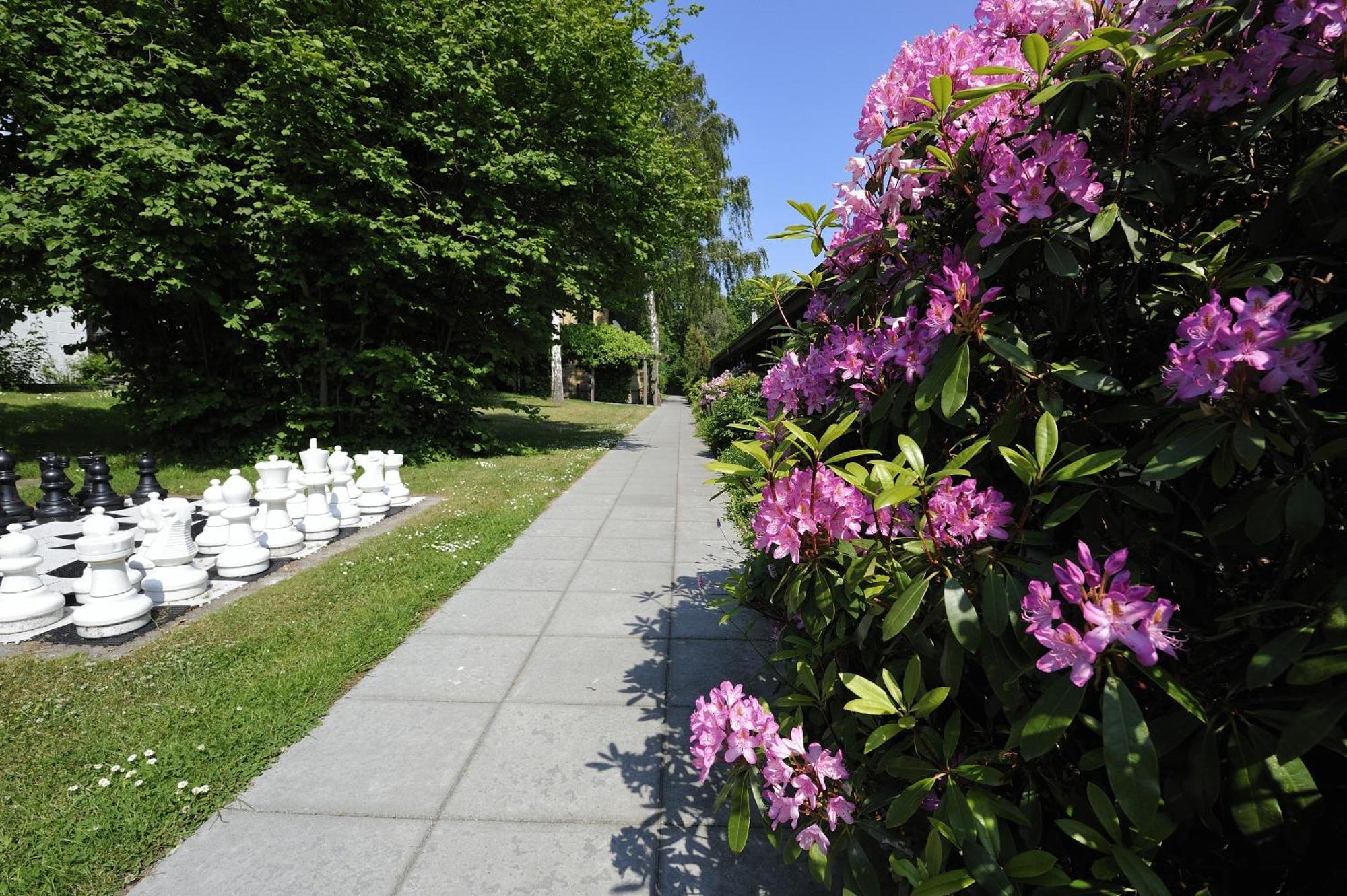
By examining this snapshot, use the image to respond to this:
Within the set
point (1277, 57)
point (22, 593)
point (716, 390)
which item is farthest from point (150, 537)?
point (716, 390)

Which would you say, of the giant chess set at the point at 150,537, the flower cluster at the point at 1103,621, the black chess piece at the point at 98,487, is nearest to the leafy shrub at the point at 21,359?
the giant chess set at the point at 150,537

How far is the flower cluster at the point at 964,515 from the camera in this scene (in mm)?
1161

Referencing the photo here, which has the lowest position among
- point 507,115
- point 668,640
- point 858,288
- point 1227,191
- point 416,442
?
point 668,640

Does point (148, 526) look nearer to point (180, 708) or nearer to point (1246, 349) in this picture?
point (180, 708)

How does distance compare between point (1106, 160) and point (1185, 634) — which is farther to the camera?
point (1106, 160)

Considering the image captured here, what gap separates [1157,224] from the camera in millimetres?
1280

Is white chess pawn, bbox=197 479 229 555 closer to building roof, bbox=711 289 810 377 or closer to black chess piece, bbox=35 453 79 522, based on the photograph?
black chess piece, bbox=35 453 79 522

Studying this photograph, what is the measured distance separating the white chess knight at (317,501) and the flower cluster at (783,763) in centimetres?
494

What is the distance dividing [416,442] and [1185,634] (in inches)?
434

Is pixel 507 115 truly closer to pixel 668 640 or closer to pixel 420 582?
pixel 420 582

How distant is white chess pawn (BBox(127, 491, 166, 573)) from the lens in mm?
3945

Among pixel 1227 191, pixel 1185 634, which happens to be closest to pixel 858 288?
pixel 1227 191

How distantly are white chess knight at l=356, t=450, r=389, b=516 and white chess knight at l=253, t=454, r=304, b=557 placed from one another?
1152 mm

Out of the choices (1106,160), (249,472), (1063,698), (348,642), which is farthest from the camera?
(249,472)
